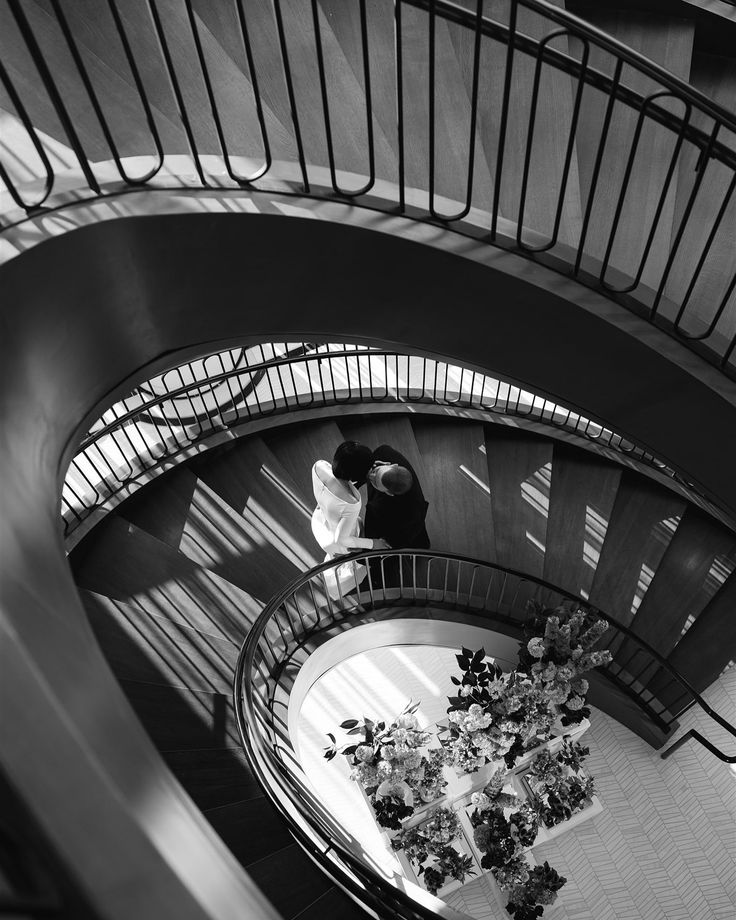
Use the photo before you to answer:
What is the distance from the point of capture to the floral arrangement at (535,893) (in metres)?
7.20

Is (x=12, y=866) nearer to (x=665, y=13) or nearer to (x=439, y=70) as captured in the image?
(x=439, y=70)

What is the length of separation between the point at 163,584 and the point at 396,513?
2.04 metres

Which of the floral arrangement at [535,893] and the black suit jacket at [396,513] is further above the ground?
the black suit jacket at [396,513]

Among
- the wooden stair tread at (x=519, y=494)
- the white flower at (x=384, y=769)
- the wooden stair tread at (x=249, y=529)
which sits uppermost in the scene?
the wooden stair tread at (x=249, y=529)

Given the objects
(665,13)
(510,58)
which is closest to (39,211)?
(510,58)

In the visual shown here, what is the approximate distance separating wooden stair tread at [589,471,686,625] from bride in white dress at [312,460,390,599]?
2.66m

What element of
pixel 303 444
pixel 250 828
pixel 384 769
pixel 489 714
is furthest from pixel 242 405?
pixel 250 828

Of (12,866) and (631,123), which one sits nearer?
(12,866)

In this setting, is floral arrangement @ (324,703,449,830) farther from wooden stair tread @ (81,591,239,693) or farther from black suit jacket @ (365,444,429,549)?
black suit jacket @ (365,444,429,549)

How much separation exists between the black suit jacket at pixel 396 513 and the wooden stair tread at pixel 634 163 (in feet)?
7.15

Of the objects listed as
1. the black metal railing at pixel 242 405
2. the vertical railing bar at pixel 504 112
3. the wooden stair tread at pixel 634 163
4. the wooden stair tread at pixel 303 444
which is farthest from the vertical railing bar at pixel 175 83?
the wooden stair tread at pixel 303 444

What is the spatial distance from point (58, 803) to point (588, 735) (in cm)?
830

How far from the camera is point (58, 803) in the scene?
131cm

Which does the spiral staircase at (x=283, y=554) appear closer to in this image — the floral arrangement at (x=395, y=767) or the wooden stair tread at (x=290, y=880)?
the wooden stair tread at (x=290, y=880)
